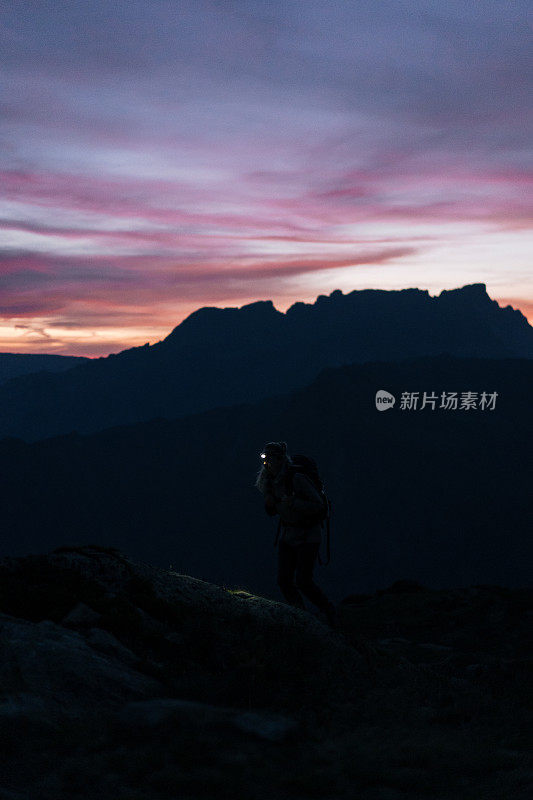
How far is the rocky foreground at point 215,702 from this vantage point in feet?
14.7

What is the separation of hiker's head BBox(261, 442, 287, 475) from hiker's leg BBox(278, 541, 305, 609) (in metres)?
1.07

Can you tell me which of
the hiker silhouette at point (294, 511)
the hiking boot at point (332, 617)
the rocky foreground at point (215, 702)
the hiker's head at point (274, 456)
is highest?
the hiker's head at point (274, 456)

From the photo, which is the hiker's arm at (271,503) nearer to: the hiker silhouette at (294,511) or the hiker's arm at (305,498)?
the hiker silhouette at (294,511)

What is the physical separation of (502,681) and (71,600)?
5097 mm

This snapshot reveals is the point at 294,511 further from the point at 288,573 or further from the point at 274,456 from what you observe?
the point at 288,573

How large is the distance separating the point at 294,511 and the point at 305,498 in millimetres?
228

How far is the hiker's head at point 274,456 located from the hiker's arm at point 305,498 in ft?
0.96

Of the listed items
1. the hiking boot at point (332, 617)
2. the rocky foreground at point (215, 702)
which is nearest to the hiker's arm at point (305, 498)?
the rocky foreground at point (215, 702)

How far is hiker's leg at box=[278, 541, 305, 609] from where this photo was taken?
372 inches

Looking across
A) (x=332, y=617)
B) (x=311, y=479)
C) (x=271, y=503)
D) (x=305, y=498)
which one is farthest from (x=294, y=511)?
(x=332, y=617)

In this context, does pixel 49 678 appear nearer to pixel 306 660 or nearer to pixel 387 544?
pixel 306 660

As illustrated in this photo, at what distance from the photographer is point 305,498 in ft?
29.9

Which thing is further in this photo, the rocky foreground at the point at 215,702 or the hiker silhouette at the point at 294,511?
the hiker silhouette at the point at 294,511

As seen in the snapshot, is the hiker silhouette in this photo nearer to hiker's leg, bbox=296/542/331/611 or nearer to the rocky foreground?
hiker's leg, bbox=296/542/331/611
